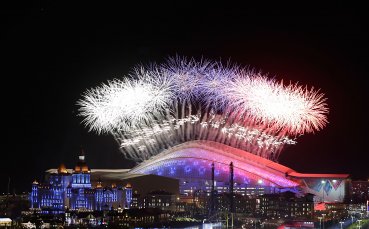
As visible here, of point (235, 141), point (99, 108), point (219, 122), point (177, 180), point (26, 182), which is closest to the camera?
point (99, 108)

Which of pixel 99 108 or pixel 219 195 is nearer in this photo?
pixel 99 108

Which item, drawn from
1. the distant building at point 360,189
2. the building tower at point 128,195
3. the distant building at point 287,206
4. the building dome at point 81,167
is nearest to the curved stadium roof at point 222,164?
the building tower at point 128,195

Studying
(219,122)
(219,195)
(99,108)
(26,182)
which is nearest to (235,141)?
(219,195)

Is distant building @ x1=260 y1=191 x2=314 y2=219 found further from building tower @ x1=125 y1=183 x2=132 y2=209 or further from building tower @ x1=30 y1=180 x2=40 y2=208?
building tower @ x1=30 y1=180 x2=40 y2=208

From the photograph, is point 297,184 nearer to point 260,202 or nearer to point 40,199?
point 260,202

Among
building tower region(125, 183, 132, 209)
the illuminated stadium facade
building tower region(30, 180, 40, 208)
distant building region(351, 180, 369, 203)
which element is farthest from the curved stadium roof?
building tower region(30, 180, 40, 208)

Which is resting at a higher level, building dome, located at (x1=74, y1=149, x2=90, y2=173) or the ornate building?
building dome, located at (x1=74, y1=149, x2=90, y2=173)

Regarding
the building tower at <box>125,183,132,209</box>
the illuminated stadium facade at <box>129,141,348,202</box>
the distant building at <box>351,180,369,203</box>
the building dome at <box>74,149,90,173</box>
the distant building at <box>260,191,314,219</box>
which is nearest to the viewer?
the distant building at <box>260,191,314,219</box>
